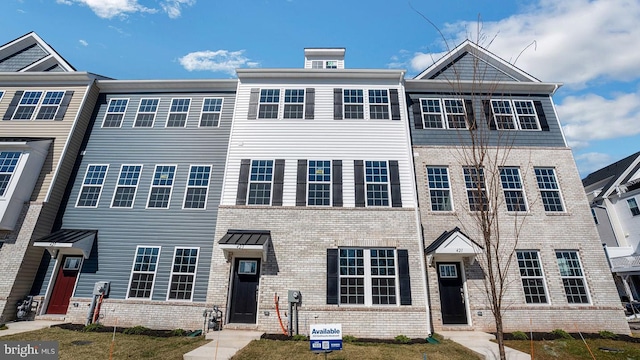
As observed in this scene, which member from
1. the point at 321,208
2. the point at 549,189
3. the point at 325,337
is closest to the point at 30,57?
the point at 321,208

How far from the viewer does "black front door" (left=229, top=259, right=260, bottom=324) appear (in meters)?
11.0

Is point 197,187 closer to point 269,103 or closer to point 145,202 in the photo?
point 145,202

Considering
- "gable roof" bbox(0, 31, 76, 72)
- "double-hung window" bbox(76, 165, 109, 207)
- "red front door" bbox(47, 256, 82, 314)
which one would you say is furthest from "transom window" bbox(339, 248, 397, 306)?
"gable roof" bbox(0, 31, 76, 72)

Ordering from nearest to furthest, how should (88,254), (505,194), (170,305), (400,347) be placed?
(400,347), (170,305), (88,254), (505,194)

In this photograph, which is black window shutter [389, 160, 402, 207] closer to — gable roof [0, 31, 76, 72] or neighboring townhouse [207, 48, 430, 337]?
neighboring townhouse [207, 48, 430, 337]

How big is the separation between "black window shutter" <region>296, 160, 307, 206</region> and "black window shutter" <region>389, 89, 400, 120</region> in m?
5.12

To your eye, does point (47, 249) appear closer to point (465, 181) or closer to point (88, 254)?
point (88, 254)

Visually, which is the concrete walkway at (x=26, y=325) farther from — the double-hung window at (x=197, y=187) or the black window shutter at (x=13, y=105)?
the black window shutter at (x=13, y=105)

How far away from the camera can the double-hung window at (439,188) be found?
1275 cm

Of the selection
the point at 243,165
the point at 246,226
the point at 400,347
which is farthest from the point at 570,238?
the point at 243,165

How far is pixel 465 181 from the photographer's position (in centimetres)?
1312

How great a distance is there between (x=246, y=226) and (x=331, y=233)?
3675 millimetres

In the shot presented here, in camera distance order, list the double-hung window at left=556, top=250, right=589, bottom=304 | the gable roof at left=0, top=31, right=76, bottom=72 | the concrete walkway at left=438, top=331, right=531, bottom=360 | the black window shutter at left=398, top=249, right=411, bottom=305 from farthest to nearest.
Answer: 1. the gable roof at left=0, top=31, right=76, bottom=72
2. the double-hung window at left=556, top=250, right=589, bottom=304
3. the black window shutter at left=398, top=249, right=411, bottom=305
4. the concrete walkway at left=438, top=331, right=531, bottom=360

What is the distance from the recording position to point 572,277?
38.5 feet
